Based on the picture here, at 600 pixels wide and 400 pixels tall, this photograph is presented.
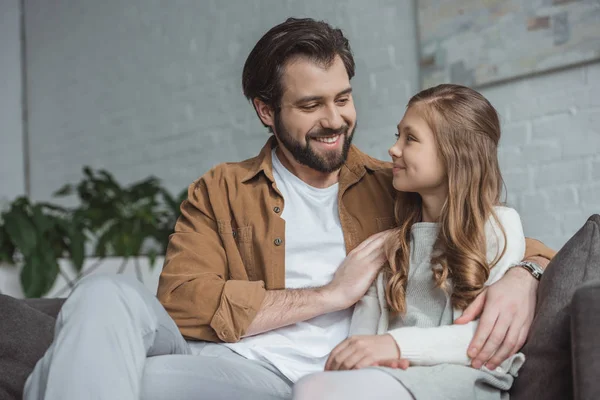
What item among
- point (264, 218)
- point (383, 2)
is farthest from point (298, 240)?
point (383, 2)

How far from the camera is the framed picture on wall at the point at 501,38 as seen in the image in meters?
2.42

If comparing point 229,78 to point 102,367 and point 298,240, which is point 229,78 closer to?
point 298,240

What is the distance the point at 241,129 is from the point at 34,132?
2127 mm

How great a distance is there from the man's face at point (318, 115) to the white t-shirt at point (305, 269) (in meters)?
0.08

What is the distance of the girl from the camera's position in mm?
1281

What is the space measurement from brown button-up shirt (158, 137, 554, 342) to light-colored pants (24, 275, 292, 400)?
0.11 metres

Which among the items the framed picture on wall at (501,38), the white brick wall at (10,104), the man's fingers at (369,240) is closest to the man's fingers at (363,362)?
the man's fingers at (369,240)

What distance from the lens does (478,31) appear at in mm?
2674

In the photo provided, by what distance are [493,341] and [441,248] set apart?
27 cm

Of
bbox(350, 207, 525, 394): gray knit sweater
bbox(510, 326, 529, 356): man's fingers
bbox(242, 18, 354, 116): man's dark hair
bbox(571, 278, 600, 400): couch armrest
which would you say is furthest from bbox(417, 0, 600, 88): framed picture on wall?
bbox(571, 278, 600, 400): couch armrest

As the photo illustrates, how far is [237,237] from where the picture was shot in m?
1.80

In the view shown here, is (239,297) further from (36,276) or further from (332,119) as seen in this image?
(36,276)

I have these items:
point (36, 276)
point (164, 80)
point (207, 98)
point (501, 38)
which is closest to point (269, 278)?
point (501, 38)

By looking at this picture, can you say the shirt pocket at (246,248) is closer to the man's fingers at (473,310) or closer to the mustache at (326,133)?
the mustache at (326,133)
